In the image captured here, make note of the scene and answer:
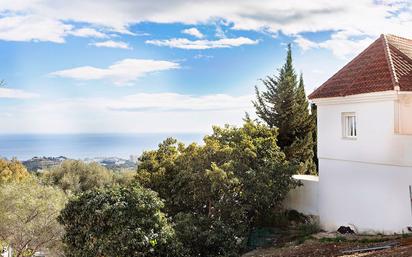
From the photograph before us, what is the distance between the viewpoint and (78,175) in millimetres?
47125

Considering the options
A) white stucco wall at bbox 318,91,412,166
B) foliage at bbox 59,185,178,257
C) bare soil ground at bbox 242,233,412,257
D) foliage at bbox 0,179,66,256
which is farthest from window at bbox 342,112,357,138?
foliage at bbox 0,179,66,256

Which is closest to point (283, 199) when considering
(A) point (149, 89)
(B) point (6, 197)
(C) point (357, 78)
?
(C) point (357, 78)

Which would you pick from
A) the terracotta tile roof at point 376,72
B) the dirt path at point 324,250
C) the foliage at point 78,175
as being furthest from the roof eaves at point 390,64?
the foliage at point 78,175

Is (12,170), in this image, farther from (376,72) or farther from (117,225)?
(376,72)

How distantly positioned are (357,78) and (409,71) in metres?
1.83

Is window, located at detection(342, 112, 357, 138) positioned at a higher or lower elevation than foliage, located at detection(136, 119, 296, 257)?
higher

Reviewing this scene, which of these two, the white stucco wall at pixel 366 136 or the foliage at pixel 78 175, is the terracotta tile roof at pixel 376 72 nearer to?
the white stucco wall at pixel 366 136

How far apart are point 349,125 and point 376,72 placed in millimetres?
2180

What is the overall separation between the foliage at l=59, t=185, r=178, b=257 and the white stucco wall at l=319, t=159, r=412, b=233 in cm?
662

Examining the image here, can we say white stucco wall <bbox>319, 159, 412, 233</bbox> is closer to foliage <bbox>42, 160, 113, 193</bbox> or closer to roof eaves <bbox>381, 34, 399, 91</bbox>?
roof eaves <bbox>381, 34, 399, 91</bbox>

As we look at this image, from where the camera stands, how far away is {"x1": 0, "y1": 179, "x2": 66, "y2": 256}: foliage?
2222cm

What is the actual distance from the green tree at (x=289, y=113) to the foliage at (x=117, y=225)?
13.8 m

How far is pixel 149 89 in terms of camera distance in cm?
4731

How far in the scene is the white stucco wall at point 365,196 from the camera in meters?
15.0
